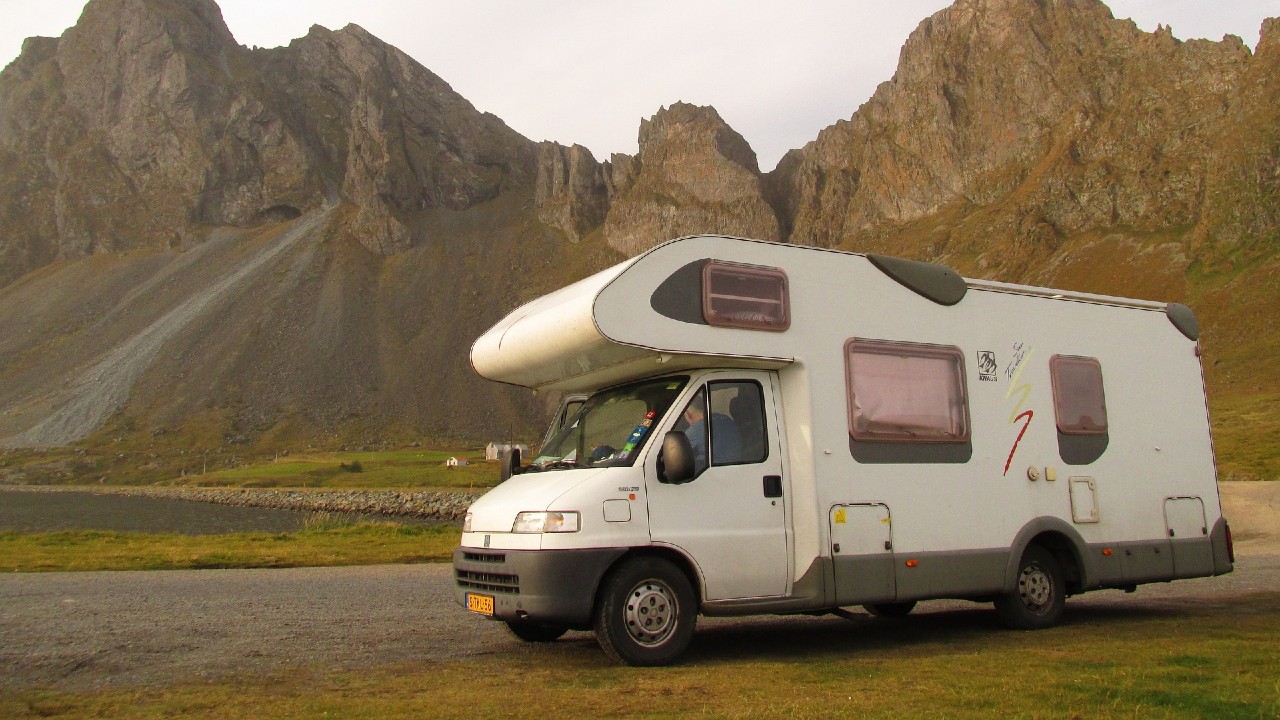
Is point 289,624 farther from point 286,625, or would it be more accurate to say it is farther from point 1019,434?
point 1019,434

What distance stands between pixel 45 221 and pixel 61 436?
64594mm

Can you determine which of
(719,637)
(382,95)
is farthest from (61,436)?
(719,637)

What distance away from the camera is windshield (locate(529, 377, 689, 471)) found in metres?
8.28

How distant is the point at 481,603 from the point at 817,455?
3468mm

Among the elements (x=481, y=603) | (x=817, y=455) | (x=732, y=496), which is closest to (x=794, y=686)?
(x=732, y=496)

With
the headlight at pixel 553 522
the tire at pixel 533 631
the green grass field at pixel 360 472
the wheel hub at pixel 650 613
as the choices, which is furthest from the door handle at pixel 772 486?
the green grass field at pixel 360 472

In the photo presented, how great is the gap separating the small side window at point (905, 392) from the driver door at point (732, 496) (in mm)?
968

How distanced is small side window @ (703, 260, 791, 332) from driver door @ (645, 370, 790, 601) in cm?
52

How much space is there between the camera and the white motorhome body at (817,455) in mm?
7930

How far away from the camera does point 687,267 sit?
28.2 feet

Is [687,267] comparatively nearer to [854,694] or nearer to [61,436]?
[854,694]

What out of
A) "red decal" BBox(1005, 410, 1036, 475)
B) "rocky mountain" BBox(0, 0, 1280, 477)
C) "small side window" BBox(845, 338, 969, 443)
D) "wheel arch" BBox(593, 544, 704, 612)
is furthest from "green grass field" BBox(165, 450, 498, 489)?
"wheel arch" BBox(593, 544, 704, 612)

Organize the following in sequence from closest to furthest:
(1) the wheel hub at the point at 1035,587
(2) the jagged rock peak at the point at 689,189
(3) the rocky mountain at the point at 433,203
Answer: (1) the wheel hub at the point at 1035,587
(3) the rocky mountain at the point at 433,203
(2) the jagged rock peak at the point at 689,189

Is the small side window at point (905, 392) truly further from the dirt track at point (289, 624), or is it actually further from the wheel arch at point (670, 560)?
the dirt track at point (289, 624)
